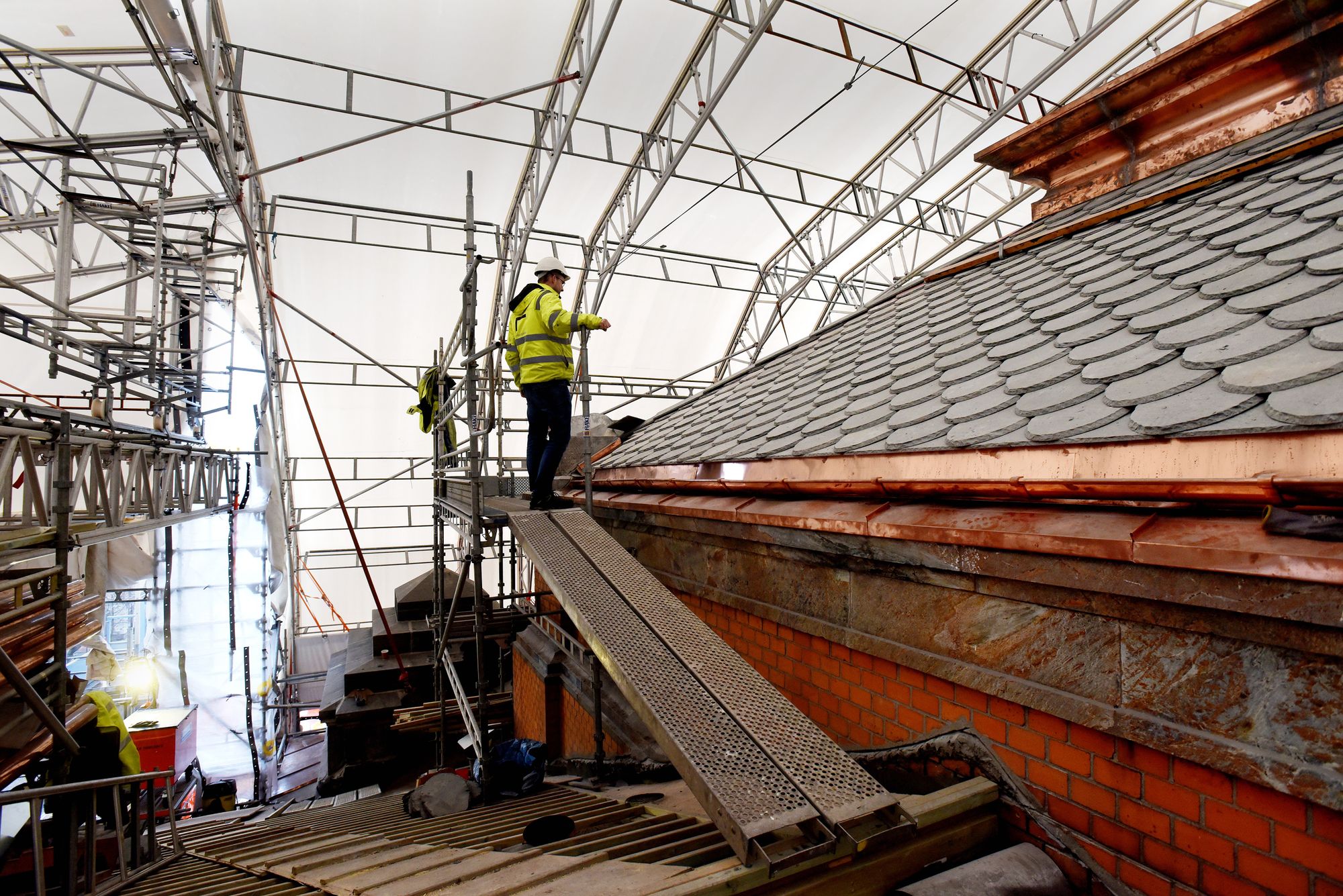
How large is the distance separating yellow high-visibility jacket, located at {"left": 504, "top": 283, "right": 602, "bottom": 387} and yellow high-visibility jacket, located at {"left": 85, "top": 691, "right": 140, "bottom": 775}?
411 cm

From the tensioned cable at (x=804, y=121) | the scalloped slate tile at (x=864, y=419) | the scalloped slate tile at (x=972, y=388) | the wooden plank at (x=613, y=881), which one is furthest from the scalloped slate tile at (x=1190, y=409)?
the tensioned cable at (x=804, y=121)

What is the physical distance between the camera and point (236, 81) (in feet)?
27.2

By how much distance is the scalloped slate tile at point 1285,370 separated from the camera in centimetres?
140

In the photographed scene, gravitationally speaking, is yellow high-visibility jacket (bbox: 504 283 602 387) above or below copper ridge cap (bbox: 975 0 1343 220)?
below

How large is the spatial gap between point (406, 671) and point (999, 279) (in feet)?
34.9

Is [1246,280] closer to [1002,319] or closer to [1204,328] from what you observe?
[1204,328]

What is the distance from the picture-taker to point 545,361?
4.82 m

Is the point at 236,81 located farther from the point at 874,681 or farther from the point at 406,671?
the point at 874,681

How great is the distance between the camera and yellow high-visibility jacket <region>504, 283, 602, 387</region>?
4.69 meters

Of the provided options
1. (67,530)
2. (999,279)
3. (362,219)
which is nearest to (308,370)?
(362,219)

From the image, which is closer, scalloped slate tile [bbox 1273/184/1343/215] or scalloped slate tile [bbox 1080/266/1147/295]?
scalloped slate tile [bbox 1273/184/1343/215]

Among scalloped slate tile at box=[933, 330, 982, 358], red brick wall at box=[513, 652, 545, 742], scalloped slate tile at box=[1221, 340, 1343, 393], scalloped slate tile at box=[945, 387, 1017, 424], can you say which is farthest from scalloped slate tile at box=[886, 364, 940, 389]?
red brick wall at box=[513, 652, 545, 742]

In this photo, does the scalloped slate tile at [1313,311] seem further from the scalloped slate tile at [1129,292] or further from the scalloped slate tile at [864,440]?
the scalloped slate tile at [864,440]

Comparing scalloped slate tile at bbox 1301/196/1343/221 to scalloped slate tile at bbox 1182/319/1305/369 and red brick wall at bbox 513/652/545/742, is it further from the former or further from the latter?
red brick wall at bbox 513/652/545/742
